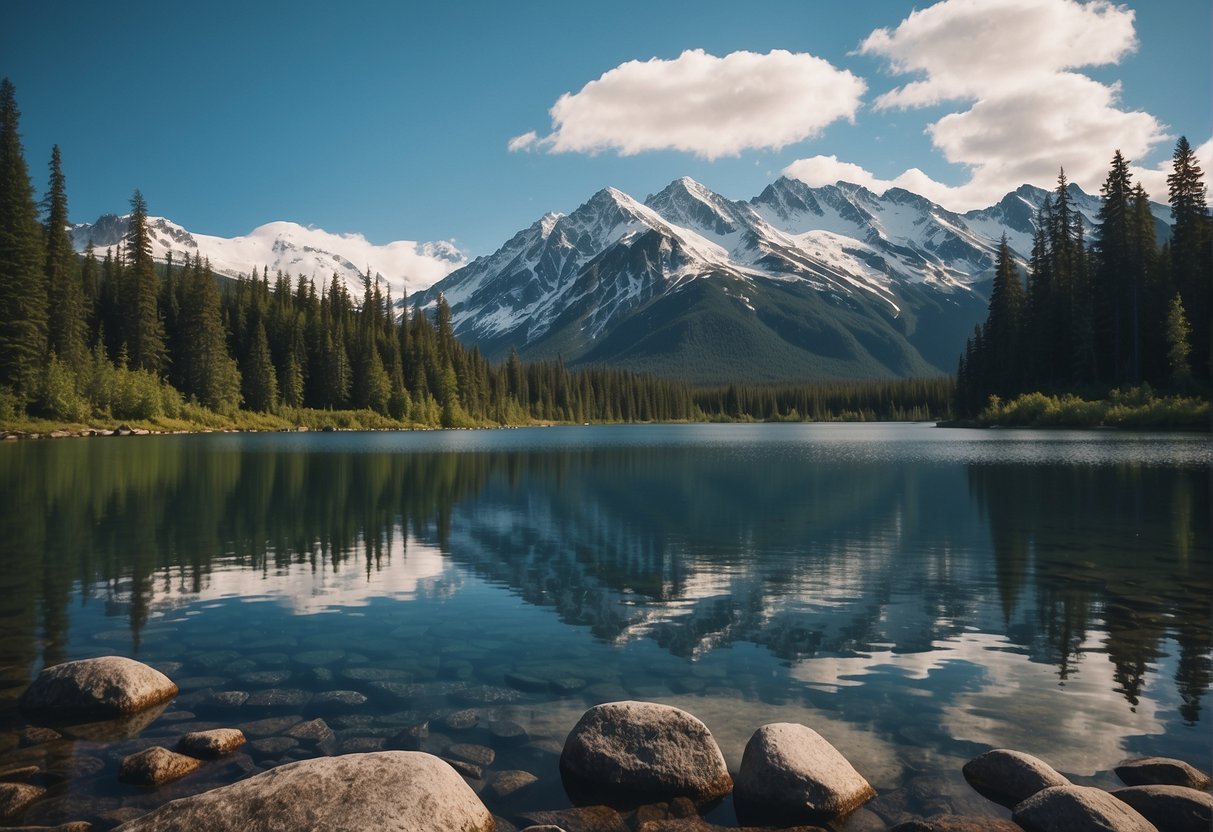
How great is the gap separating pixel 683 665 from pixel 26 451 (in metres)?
61.6

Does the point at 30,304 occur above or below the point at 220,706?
above

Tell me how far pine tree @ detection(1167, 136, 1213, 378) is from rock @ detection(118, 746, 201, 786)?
96.1 m

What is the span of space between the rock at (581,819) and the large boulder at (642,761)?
245 mm

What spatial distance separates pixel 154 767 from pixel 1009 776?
30.9ft

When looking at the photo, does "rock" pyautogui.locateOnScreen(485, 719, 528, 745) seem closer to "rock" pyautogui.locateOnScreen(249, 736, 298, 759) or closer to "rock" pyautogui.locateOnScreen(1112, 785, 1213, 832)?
"rock" pyautogui.locateOnScreen(249, 736, 298, 759)

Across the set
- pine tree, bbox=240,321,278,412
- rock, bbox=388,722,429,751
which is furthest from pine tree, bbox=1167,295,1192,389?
pine tree, bbox=240,321,278,412

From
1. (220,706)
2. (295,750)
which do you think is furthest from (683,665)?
(220,706)

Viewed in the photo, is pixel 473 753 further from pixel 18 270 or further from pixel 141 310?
pixel 141 310

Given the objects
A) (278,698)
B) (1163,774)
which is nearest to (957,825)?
(1163,774)

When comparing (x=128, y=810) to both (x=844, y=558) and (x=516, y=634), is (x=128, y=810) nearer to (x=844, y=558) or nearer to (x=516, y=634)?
(x=516, y=634)

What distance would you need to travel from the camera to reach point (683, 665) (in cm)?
1224

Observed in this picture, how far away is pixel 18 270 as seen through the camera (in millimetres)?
73625

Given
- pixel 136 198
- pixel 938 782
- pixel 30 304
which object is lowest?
pixel 938 782

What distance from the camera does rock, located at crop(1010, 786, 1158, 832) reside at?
6.95 m
